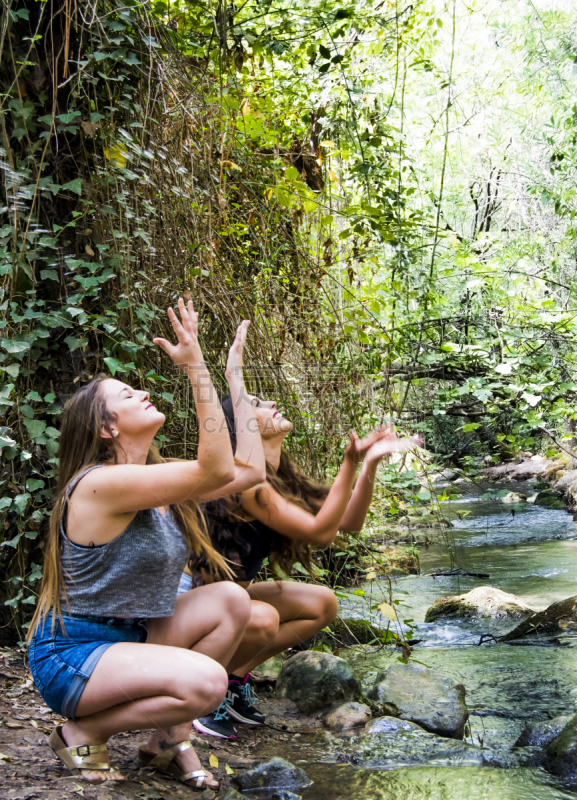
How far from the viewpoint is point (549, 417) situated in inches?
193

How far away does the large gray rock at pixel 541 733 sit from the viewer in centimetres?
261

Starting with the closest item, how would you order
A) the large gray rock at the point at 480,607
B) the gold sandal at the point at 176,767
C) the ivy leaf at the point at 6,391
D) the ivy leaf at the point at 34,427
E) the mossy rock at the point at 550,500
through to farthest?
1. the gold sandal at the point at 176,767
2. the ivy leaf at the point at 6,391
3. the ivy leaf at the point at 34,427
4. the large gray rock at the point at 480,607
5. the mossy rock at the point at 550,500

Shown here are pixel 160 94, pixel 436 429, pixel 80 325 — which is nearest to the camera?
pixel 80 325

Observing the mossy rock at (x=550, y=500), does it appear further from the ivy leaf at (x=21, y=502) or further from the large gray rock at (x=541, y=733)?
the ivy leaf at (x=21, y=502)

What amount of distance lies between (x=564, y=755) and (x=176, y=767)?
1290 millimetres

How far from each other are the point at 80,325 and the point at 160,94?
1.01m

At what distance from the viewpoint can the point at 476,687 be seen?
3486mm

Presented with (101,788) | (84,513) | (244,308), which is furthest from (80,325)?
(101,788)

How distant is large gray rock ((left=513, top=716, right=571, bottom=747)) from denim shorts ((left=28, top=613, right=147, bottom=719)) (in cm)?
160

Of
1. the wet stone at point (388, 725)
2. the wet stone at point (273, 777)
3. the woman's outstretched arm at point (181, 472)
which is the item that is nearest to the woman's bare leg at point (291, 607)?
the wet stone at point (388, 725)

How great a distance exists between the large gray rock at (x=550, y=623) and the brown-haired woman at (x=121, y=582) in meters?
2.88

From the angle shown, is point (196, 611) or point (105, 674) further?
point (196, 611)

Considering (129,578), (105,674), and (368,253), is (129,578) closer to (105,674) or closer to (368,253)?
(105,674)

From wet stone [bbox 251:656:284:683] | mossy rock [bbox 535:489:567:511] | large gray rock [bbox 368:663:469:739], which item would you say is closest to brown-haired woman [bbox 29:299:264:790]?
large gray rock [bbox 368:663:469:739]
